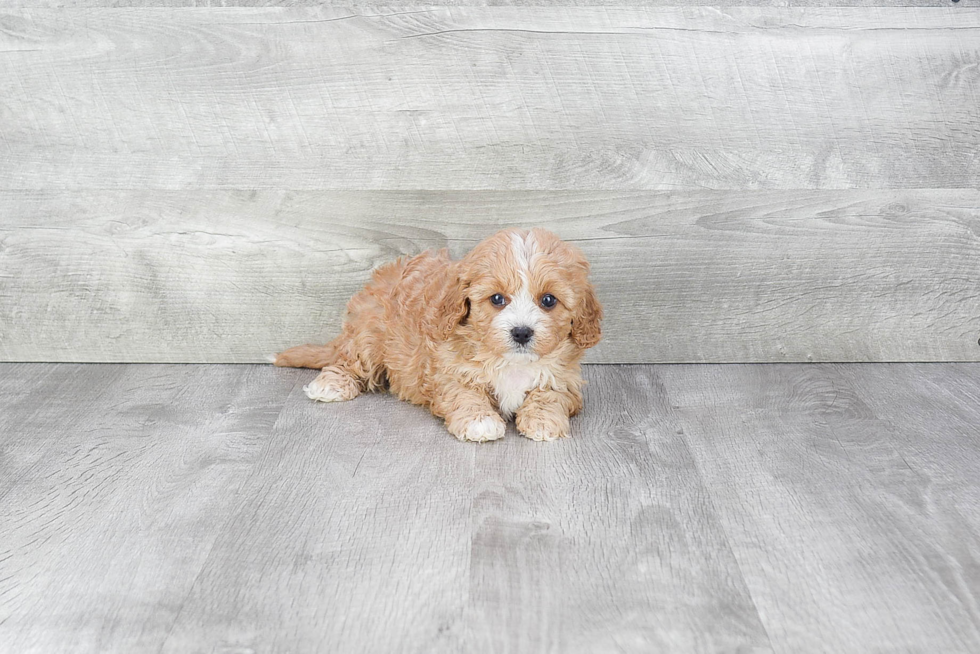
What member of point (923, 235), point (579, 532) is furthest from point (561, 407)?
point (923, 235)

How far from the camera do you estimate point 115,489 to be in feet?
5.86

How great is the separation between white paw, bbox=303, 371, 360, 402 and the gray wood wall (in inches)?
12.7

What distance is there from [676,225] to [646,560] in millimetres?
1199

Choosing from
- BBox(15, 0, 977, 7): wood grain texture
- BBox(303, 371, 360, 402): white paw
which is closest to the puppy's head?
BBox(303, 371, 360, 402): white paw

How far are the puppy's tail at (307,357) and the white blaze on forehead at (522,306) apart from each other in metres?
0.70

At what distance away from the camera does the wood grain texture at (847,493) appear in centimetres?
138

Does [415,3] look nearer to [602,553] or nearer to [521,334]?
[521,334]

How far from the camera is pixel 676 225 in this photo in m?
2.46

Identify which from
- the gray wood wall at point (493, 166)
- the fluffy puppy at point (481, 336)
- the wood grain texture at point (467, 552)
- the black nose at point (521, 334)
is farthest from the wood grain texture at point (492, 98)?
the wood grain texture at point (467, 552)

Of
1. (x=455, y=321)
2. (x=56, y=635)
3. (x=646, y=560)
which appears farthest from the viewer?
(x=455, y=321)

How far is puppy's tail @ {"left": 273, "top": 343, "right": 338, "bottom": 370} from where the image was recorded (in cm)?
244

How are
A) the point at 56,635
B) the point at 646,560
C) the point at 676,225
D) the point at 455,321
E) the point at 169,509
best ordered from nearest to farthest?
the point at 56,635 < the point at 646,560 < the point at 169,509 < the point at 455,321 < the point at 676,225

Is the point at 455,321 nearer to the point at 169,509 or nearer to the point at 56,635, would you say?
the point at 169,509

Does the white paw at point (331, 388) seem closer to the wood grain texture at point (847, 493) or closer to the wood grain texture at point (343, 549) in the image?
the wood grain texture at point (343, 549)
